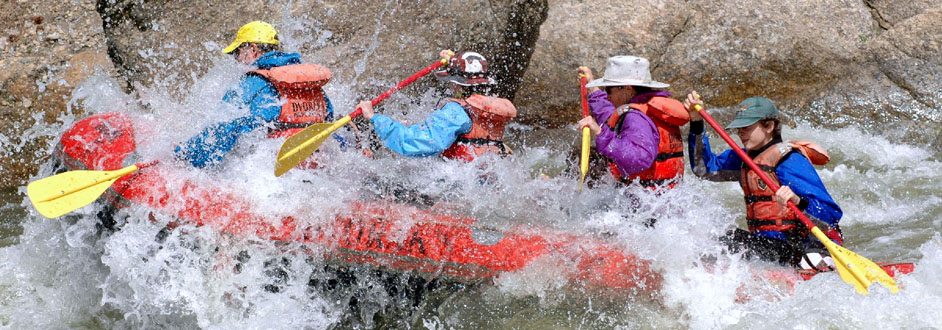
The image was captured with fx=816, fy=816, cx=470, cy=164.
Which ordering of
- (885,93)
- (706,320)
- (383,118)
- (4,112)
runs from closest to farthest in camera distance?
1. (706,320)
2. (383,118)
3. (4,112)
4. (885,93)

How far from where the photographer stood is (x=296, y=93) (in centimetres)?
486

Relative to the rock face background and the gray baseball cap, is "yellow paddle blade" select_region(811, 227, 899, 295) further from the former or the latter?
the rock face background

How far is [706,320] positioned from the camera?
4.21m

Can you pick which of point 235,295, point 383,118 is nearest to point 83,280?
point 235,295

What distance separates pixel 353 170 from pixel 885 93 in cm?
528

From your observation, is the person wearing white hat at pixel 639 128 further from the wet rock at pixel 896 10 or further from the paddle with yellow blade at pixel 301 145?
the wet rock at pixel 896 10

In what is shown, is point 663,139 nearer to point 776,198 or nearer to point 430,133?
point 776,198

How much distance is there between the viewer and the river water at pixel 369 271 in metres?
4.16

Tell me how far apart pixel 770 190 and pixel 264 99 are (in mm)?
2861

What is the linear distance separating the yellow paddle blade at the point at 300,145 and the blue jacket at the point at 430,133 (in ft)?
0.99

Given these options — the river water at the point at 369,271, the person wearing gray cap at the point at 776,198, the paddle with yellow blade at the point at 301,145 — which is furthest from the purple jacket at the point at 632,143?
the paddle with yellow blade at the point at 301,145

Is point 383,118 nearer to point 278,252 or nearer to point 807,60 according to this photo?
point 278,252

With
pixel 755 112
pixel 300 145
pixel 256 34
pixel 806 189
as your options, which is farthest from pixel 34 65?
pixel 806 189

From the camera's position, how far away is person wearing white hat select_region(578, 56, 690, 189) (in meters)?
4.38
